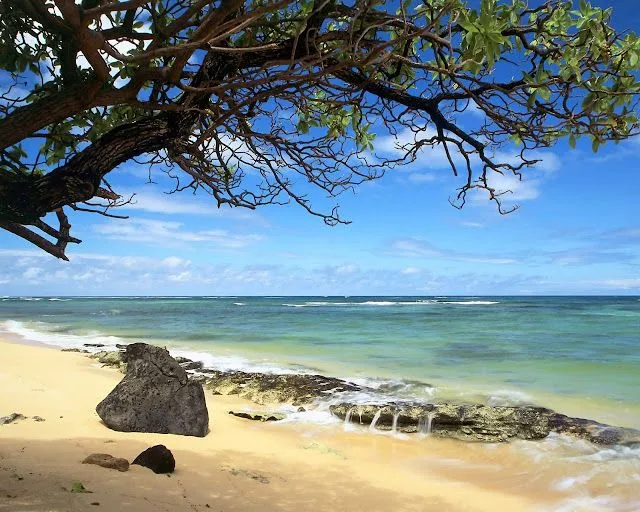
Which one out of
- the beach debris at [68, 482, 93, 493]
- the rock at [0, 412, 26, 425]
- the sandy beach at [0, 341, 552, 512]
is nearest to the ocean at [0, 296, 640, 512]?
the sandy beach at [0, 341, 552, 512]

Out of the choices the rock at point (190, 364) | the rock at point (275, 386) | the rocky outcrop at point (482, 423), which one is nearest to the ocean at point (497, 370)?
the rocky outcrop at point (482, 423)

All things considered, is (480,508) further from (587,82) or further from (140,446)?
(587,82)

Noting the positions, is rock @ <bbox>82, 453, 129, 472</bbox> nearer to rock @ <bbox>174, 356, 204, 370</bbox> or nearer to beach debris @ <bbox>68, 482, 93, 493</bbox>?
beach debris @ <bbox>68, 482, 93, 493</bbox>

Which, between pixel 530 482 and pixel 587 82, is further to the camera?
pixel 530 482

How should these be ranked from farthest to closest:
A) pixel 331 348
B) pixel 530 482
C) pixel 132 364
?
pixel 331 348
pixel 132 364
pixel 530 482

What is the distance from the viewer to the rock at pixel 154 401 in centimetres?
660

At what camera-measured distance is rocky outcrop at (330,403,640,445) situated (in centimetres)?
773

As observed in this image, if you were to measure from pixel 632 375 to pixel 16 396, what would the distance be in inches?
536

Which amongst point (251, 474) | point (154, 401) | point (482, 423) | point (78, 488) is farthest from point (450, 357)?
point (78, 488)

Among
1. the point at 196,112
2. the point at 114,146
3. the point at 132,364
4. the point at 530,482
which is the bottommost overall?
the point at 530,482

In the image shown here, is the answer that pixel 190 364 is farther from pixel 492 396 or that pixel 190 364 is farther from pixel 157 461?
pixel 157 461

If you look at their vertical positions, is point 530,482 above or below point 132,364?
below

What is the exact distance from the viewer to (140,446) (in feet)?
19.1

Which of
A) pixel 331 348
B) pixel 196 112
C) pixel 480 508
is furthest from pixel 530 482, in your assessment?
pixel 331 348
